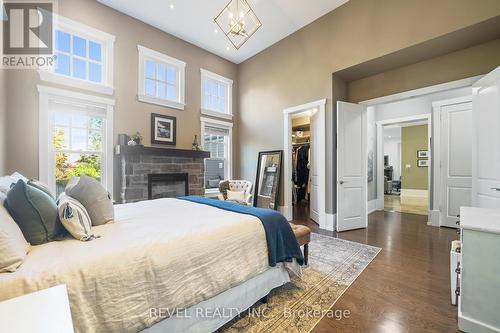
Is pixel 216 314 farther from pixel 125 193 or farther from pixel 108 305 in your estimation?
pixel 125 193

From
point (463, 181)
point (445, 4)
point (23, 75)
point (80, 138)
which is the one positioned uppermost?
point (445, 4)

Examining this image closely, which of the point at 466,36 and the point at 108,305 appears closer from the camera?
the point at 108,305

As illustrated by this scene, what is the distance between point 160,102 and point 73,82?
133 centimetres

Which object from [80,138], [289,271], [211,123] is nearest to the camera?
[289,271]

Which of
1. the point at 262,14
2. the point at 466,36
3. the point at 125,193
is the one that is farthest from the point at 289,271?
the point at 262,14

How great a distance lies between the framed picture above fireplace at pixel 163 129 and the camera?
13.8 ft

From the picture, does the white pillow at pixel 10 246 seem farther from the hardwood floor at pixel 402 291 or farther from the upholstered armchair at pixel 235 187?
the upholstered armchair at pixel 235 187

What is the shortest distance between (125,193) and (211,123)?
241 centimetres

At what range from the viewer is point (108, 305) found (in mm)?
1010

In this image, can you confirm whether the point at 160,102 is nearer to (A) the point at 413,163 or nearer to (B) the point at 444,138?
(B) the point at 444,138

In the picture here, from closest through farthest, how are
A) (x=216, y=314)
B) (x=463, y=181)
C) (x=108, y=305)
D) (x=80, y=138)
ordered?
(x=108, y=305) < (x=216, y=314) < (x=80, y=138) < (x=463, y=181)

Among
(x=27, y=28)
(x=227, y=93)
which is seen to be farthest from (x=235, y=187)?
(x=27, y=28)

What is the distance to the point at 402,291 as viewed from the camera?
6.45 feet

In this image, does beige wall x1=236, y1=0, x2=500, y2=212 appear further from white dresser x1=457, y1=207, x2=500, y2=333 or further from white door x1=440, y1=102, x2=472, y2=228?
white dresser x1=457, y1=207, x2=500, y2=333
